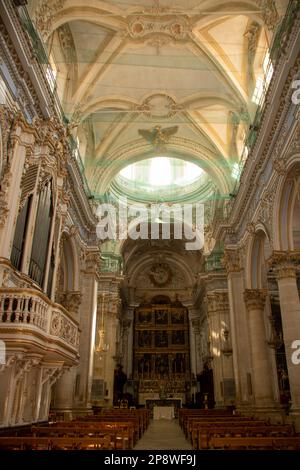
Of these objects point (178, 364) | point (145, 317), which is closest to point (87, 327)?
point (178, 364)

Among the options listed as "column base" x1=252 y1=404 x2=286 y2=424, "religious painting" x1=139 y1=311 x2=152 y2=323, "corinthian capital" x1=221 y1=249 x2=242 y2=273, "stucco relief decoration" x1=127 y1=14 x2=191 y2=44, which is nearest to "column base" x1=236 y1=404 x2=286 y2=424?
"column base" x1=252 y1=404 x2=286 y2=424

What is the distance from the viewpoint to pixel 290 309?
39.8ft

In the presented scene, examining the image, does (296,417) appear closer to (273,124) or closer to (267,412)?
(267,412)

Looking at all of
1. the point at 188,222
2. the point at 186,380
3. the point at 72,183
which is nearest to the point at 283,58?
the point at 72,183

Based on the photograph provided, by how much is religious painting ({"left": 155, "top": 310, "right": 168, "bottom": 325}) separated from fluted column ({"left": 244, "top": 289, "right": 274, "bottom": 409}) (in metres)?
20.4

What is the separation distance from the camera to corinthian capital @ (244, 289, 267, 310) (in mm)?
Result: 16938

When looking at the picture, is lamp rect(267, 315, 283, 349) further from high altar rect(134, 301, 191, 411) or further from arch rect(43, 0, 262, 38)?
high altar rect(134, 301, 191, 411)

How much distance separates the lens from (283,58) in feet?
35.6

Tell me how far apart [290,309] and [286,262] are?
1563mm

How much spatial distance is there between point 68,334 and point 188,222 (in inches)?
790

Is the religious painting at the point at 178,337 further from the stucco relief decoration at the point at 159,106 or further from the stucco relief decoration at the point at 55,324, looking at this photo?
the stucco relief decoration at the point at 55,324
